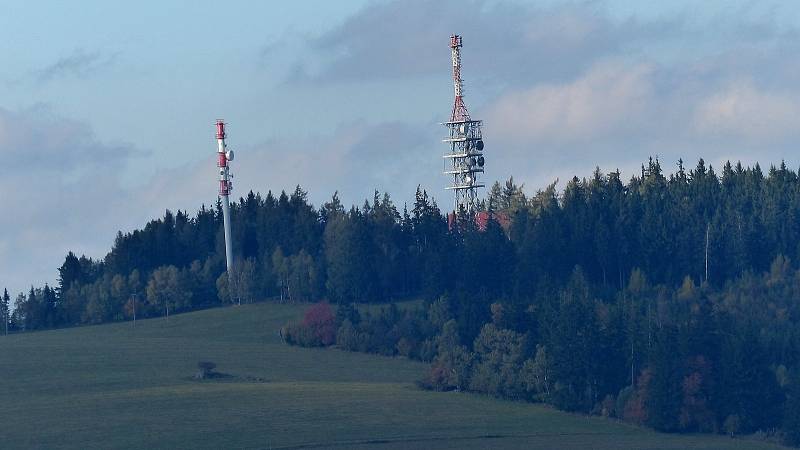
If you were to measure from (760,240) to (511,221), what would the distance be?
100 feet

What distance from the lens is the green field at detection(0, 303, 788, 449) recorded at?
302 ft

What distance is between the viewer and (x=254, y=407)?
335 feet

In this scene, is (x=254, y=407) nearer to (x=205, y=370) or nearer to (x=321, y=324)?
(x=205, y=370)

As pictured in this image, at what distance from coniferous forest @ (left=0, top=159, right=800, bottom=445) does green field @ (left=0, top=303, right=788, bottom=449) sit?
14.2 feet

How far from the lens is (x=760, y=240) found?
152500mm

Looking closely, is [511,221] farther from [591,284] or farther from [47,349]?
[47,349]

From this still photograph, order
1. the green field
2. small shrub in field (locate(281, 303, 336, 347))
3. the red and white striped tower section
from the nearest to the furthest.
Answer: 1. the green field
2. small shrub in field (locate(281, 303, 336, 347))
3. the red and white striped tower section

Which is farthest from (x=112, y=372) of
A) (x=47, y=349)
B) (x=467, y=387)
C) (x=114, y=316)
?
(x=114, y=316)

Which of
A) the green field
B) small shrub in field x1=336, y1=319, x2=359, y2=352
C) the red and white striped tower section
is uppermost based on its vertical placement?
the red and white striped tower section

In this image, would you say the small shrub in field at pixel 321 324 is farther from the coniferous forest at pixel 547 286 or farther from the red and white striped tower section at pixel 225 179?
the red and white striped tower section at pixel 225 179

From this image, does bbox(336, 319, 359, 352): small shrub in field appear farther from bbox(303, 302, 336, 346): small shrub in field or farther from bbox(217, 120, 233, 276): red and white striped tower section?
bbox(217, 120, 233, 276): red and white striped tower section

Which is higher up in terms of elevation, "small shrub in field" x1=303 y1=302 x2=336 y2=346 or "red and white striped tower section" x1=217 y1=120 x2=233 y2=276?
"red and white striped tower section" x1=217 y1=120 x2=233 y2=276

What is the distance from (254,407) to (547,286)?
49.4m

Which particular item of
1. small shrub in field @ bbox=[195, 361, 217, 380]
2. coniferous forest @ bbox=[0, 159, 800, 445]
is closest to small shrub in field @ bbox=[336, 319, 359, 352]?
coniferous forest @ bbox=[0, 159, 800, 445]
